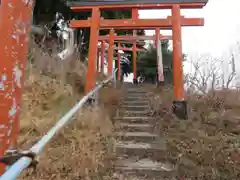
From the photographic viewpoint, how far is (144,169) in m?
3.04

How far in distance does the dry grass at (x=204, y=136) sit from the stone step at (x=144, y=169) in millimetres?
155

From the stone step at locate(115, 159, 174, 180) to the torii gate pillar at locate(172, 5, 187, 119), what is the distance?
6.49ft

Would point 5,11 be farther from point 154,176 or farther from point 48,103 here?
point 48,103

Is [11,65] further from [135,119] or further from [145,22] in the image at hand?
[145,22]

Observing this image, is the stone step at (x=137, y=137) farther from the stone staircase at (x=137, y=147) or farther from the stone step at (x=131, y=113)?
the stone step at (x=131, y=113)

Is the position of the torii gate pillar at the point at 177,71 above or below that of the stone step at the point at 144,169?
above

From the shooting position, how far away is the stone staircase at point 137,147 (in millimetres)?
3006

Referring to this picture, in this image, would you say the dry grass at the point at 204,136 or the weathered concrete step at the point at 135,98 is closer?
the dry grass at the point at 204,136

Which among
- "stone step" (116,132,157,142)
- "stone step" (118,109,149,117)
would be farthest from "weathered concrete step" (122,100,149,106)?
"stone step" (116,132,157,142)

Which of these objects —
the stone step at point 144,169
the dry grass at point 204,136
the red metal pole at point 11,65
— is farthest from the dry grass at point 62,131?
the red metal pole at point 11,65

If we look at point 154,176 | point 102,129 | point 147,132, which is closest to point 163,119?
point 147,132

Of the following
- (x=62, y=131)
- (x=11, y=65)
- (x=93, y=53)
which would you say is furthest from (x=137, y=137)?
(x=11, y=65)

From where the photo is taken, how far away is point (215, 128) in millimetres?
4059

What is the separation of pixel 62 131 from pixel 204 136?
2.26 meters
